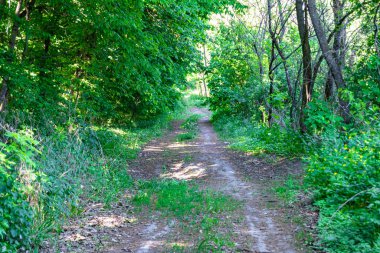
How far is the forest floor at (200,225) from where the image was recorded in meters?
5.76

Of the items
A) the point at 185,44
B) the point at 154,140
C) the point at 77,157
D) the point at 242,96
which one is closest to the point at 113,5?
the point at 77,157

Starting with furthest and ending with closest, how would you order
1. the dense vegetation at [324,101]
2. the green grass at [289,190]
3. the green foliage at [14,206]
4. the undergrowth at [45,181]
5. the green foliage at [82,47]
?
the green foliage at [82,47]
the green grass at [289,190]
the dense vegetation at [324,101]
the undergrowth at [45,181]
the green foliage at [14,206]

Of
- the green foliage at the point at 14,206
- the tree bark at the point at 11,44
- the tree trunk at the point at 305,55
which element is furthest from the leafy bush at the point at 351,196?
the tree bark at the point at 11,44

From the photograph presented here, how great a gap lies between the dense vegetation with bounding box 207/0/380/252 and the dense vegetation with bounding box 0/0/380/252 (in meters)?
0.04

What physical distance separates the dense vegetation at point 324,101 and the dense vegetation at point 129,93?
0.13ft

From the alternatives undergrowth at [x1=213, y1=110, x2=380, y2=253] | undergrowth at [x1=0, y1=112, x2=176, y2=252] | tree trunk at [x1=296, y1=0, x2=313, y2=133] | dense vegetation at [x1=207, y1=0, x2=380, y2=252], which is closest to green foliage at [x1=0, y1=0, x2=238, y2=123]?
undergrowth at [x1=0, y1=112, x2=176, y2=252]

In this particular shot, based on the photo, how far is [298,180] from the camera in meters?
9.39

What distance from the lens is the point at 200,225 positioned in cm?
667

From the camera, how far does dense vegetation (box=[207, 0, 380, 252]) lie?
562cm

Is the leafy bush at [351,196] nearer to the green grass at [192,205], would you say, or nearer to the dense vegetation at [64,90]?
the green grass at [192,205]

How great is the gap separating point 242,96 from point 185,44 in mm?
8559

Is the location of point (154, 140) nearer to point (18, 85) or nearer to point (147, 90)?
point (147, 90)

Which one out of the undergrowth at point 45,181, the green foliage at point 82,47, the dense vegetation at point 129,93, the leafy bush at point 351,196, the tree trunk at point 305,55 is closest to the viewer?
the undergrowth at point 45,181

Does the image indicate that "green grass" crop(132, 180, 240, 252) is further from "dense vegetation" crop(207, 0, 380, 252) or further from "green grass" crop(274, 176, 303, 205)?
"dense vegetation" crop(207, 0, 380, 252)
